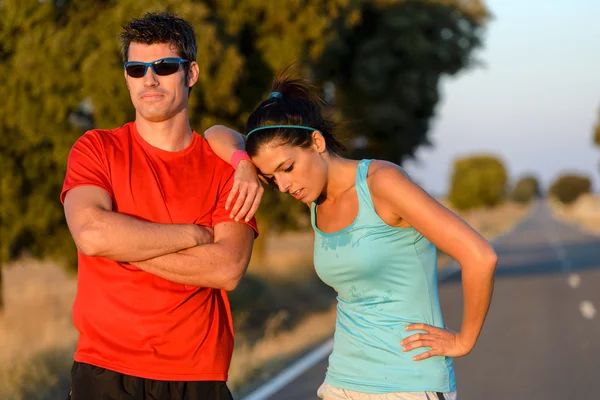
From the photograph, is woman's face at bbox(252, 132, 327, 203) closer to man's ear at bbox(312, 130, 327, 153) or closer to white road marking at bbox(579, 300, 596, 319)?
man's ear at bbox(312, 130, 327, 153)

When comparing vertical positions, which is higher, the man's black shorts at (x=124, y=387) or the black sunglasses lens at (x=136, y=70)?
the black sunglasses lens at (x=136, y=70)

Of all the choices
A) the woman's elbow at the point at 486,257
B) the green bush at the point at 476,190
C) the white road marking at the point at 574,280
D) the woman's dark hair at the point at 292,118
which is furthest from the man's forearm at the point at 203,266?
the green bush at the point at 476,190

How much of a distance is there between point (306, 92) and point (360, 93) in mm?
13590

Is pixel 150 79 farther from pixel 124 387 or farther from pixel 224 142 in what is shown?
pixel 124 387

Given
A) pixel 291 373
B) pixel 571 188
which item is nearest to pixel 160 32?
pixel 291 373

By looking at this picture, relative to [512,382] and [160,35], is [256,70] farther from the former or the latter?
[160,35]

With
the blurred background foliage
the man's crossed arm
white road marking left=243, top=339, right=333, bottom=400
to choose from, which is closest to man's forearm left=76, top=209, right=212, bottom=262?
the man's crossed arm

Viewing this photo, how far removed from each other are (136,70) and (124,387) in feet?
3.94

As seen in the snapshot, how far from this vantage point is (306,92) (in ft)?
11.4

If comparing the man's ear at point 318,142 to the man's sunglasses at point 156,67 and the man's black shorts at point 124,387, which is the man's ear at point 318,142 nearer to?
the man's sunglasses at point 156,67

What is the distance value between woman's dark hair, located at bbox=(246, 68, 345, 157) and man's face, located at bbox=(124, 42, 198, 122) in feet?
0.99

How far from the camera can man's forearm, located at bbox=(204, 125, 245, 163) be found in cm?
349

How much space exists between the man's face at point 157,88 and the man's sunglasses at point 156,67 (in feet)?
0.04

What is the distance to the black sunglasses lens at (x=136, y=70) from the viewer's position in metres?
3.40
